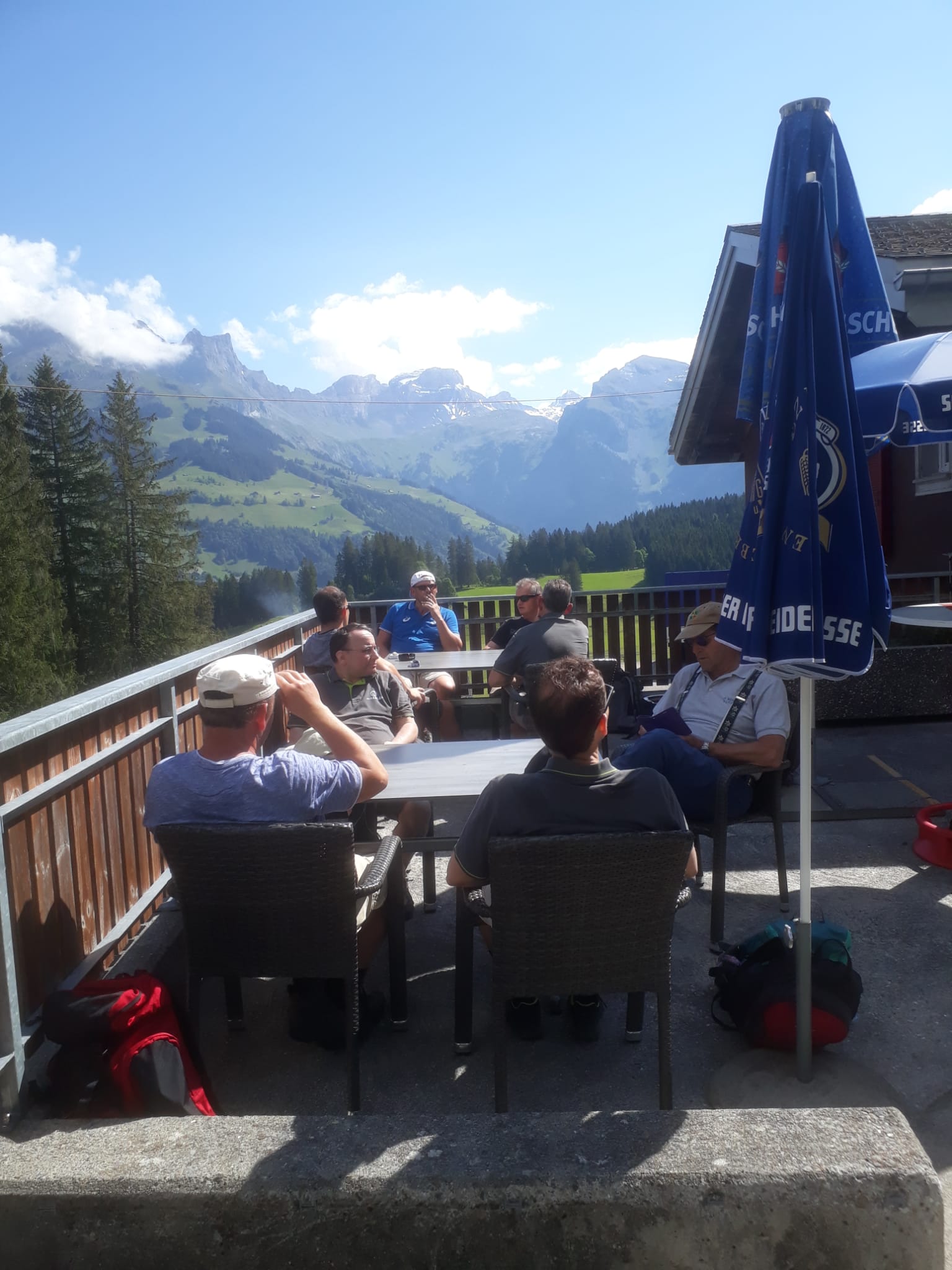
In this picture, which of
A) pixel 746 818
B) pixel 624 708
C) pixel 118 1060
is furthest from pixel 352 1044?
pixel 624 708

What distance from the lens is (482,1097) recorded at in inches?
107

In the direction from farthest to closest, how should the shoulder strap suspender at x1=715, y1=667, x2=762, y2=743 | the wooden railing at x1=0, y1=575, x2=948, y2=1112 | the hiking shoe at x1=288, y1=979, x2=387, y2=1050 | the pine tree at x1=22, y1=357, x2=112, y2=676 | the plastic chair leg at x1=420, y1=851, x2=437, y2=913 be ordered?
the pine tree at x1=22, y1=357, x2=112, y2=676
the shoulder strap suspender at x1=715, y1=667, x2=762, y2=743
the plastic chair leg at x1=420, y1=851, x2=437, y2=913
the hiking shoe at x1=288, y1=979, x2=387, y2=1050
the wooden railing at x1=0, y1=575, x2=948, y2=1112

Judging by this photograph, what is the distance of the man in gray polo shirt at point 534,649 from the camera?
18.4ft

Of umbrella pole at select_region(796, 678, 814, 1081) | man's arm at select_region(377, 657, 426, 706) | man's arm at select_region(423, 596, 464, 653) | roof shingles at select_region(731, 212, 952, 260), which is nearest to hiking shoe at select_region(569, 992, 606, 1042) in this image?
umbrella pole at select_region(796, 678, 814, 1081)

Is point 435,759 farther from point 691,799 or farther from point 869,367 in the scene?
point 869,367

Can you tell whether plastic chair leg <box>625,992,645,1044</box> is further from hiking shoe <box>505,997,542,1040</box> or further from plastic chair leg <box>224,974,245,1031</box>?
plastic chair leg <box>224,974,245,1031</box>

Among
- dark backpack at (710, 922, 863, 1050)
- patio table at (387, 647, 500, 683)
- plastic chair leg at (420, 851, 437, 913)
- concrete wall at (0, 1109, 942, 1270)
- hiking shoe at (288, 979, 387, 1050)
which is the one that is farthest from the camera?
patio table at (387, 647, 500, 683)

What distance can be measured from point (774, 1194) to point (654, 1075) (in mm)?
997

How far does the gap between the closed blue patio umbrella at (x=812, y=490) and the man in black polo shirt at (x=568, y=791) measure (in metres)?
0.45

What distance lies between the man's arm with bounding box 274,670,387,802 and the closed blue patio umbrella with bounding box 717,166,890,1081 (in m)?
1.23

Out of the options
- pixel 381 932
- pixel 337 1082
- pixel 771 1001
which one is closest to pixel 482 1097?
pixel 337 1082

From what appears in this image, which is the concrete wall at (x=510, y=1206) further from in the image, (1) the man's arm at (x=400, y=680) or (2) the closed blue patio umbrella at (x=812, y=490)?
(1) the man's arm at (x=400, y=680)

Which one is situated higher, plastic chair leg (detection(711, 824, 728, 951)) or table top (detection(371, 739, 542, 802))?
table top (detection(371, 739, 542, 802))

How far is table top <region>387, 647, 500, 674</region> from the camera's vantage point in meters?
6.69
